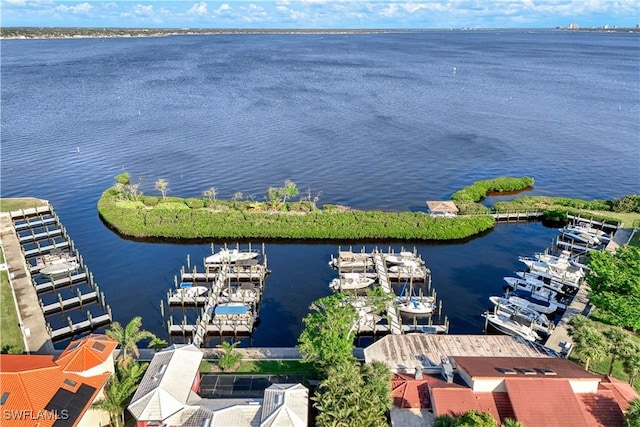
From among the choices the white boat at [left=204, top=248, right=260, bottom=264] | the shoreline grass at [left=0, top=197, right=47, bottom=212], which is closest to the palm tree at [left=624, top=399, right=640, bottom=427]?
the white boat at [left=204, top=248, right=260, bottom=264]

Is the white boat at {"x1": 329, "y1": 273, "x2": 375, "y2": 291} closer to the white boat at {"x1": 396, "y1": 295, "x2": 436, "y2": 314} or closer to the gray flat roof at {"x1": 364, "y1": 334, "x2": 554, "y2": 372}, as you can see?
the white boat at {"x1": 396, "y1": 295, "x2": 436, "y2": 314}

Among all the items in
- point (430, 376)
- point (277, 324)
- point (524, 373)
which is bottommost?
point (277, 324)

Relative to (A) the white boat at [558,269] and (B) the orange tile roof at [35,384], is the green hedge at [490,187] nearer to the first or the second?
(A) the white boat at [558,269]

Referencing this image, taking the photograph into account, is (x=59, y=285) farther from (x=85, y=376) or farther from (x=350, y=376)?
(x=350, y=376)

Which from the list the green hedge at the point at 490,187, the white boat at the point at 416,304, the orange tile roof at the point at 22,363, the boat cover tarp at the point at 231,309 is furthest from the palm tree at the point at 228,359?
the green hedge at the point at 490,187

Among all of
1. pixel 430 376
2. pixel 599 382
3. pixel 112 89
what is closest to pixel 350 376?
pixel 430 376
